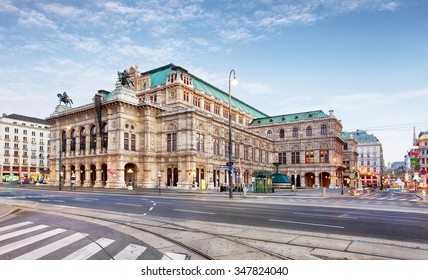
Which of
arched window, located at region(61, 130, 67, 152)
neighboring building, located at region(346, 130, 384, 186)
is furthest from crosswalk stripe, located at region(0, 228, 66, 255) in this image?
neighboring building, located at region(346, 130, 384, 186)

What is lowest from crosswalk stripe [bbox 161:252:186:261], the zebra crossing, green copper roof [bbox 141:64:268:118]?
the zebra crossing

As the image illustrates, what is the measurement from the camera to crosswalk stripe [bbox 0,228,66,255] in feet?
24.0

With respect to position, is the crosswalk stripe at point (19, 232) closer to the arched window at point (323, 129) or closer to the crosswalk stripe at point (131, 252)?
the crosswalk stripe at point (131, 252)

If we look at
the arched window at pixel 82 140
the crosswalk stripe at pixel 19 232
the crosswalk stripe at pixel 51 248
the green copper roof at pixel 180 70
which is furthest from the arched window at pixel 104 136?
the crosswalk stripe at pixel 51 248

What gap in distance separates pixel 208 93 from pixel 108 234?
205ft

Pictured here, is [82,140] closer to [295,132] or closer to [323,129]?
[295,132]

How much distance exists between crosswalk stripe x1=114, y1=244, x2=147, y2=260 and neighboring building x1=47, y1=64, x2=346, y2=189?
37043mm

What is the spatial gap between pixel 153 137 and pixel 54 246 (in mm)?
49203

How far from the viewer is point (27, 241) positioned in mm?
8219

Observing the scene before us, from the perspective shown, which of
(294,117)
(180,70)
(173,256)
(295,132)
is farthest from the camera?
(294,117)

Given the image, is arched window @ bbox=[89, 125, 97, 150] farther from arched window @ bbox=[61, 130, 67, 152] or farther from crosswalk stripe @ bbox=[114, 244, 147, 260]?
crosswalk stripe @ bbox=[114, 244, 147, 260]

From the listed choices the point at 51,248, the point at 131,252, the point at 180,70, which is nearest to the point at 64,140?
the point at 180,70

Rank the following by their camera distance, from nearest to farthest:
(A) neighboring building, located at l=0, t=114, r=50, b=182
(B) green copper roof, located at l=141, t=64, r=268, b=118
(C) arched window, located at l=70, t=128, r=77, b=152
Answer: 1. (C) arched window, located at l=70, t=128, r=77, b=152
2. (B) green copper roof, located at l=141, t=64, r=268, b=118
3. (A) neighboring building, located at l=0, t=114, r=50, b=182
